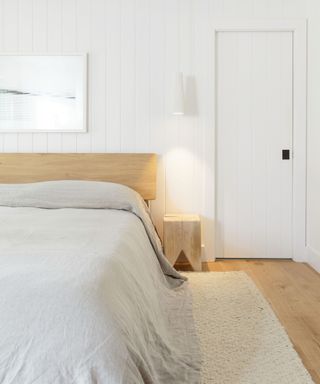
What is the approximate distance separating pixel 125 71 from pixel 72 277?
2414 mm

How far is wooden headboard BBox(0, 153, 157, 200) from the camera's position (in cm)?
→ 321

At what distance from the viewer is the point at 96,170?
321 centimetres

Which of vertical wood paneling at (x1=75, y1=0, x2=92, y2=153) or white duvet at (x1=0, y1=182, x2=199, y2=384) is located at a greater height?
vertical wood paneling at (x1=75, y1=0, x2=92, y2=153)

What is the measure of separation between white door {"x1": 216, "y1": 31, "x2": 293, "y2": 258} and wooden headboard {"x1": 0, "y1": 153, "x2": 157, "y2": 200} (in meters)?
0.58

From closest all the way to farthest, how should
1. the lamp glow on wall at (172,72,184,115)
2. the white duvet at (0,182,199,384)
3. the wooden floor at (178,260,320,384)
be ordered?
the white duvet at (0,182,199,384)
the wooden floor at (178,260,320,384)
the lamp glow on wall at (172,72,184,115)

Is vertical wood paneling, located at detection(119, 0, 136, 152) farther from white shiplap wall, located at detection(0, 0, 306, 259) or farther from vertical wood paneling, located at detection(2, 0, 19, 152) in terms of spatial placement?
vertical wood paneling, located at detection(2, 0, 19, 152)

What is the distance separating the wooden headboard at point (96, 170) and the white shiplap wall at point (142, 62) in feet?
0.40

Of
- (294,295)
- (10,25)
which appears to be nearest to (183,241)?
(294,295)

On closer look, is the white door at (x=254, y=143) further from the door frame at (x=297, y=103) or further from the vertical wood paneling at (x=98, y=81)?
the vertical wood paneling at (x=98, y=81)

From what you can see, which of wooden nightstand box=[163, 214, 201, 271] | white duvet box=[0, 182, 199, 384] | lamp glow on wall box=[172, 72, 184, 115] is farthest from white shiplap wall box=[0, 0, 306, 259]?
white duvet box=[0, 182, 199, 384]

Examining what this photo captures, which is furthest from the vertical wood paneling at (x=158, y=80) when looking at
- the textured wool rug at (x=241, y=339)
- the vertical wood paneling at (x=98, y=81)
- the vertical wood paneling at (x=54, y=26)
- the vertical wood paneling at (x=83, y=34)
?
the textured wool rug at (x=241, y=339)

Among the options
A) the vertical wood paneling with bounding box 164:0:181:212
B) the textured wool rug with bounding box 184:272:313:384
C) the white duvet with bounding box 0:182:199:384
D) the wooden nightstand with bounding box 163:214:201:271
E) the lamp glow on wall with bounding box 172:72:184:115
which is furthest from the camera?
the vertical wood paneling with bounding box 164:0:181:212

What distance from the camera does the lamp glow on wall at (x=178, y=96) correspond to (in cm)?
317

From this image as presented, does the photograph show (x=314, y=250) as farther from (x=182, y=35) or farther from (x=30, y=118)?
(x=30, y=118)
